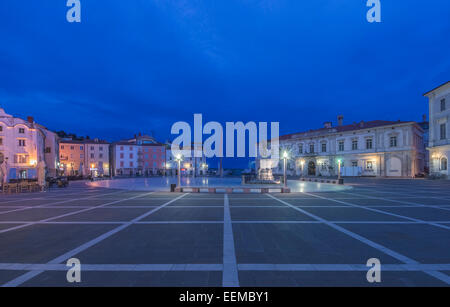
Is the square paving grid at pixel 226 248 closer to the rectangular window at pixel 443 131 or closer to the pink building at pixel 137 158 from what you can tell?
the rectangular window at pixel 443 131

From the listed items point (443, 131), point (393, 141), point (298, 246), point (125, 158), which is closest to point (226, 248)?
point (298, 246)

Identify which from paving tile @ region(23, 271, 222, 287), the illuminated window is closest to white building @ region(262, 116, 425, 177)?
the illuminated window

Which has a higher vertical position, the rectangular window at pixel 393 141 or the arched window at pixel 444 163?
the rectangular window at pixel 393 141

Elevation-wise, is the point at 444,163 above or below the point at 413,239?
above

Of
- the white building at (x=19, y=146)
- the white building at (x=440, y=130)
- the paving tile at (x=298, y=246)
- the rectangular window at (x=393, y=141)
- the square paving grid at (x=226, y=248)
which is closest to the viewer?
the square paving grid at (x=226, y=248)

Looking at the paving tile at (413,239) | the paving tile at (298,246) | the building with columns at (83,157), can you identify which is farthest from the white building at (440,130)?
the building with columns at (83,157)

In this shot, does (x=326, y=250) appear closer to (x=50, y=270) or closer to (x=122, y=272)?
(x=122, y=272)

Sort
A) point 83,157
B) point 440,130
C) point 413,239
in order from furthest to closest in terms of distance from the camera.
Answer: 1. point 83,157
2. point 440,130
3. point 413,239

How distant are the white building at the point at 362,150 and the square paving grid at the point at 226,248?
1433 inches

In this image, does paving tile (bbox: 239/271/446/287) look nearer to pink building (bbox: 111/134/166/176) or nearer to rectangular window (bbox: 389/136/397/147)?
rectangular window (bbox: 389/136/397/147)

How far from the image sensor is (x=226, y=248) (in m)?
5.80

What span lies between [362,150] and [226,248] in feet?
166

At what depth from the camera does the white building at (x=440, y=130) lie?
32.3m

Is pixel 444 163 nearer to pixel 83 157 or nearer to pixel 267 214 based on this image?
pixel 267 214
